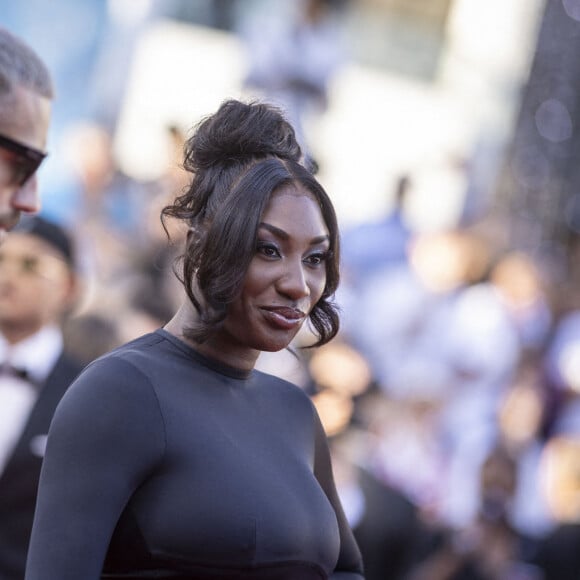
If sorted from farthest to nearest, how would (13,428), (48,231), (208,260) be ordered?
(48,231) → (13,428) → (208,260)

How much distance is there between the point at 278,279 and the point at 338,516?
0.61m

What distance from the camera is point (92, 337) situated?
4.51m

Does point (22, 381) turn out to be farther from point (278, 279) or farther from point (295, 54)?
point (295, 54)

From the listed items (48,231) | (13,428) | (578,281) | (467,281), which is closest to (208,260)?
(13,428)

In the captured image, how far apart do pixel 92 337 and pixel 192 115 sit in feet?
11.5

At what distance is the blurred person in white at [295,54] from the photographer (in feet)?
24.9

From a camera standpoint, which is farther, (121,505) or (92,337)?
→ (92,337)

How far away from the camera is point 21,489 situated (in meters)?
3.60

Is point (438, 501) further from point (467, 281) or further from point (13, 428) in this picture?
point (13, 428)

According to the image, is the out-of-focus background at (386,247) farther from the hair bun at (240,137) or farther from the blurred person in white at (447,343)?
the hair bun at (240,137)

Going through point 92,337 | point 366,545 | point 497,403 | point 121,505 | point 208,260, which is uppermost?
point 208,260

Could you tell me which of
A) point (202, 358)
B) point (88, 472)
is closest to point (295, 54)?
point (202, 358)

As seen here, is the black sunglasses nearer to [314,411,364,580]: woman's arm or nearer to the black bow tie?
[314,411,364,580]: woman's arm

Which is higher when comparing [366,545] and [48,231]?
[48,231]
